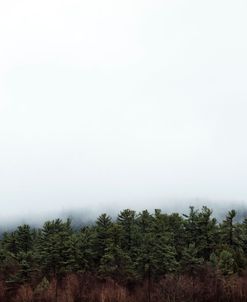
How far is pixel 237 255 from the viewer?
148 feet

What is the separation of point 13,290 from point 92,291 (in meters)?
12.6

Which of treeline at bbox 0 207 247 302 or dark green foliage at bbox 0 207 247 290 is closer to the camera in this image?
treeline at bbox 0 207 247 302

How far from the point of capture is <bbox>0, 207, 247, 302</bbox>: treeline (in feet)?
121

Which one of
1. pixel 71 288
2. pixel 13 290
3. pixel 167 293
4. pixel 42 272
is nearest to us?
pixel 167 293

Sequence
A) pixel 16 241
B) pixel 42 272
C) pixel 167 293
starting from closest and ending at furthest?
pixel 167 293, pixel 42 272, pixel 16 241

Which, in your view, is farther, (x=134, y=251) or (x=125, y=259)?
(x=134, y=251)

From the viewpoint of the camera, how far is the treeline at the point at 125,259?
36938 mm

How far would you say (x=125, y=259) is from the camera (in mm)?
47469

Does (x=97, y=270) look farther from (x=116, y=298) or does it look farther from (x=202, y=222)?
(x=116, y=298)

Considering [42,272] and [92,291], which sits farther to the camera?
[42,272]

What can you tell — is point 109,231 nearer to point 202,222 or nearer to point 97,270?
point 97,270

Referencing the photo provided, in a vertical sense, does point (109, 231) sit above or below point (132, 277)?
above

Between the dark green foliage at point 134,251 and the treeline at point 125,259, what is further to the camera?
the dark green foliage at point 134,251

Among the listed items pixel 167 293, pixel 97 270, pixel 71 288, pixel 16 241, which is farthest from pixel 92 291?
pixel 16 241
